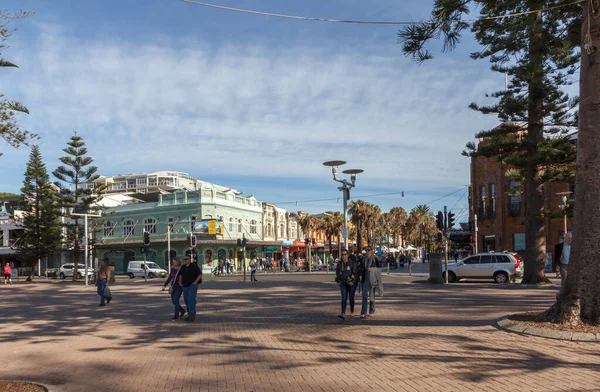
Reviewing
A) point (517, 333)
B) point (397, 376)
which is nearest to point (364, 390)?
point (397, 376)

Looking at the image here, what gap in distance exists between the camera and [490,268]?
82.9 ft

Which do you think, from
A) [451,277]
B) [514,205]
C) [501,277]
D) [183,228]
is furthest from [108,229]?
[501,277]

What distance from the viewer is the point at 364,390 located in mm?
6227

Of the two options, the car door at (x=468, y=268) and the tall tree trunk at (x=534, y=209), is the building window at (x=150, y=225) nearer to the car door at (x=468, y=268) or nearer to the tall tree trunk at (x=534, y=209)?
the car door at (x=468, y=268)

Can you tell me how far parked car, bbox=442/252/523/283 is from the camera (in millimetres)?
24844

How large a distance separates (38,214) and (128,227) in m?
17.0

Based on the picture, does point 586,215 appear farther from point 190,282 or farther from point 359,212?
point 359,212

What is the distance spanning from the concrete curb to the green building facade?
44.4 meters

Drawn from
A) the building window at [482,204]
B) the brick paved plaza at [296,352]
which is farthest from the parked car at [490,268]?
the building window at [482,204]

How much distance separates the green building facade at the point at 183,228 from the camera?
180 ft

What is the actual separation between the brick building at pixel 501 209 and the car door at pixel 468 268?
43.3 feet

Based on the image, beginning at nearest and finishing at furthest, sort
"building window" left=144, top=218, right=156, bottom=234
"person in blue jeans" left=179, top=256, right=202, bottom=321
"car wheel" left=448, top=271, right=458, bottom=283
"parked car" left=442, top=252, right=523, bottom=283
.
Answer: "person in blue jeans" left=179, top=256, right=202, bottom=321
"parked car" left=442, top=252, right=523, bottom=283
"car wheel" left=448, top=271, right=458, bottom=283
"building window" left=144, top=218, right=156, bottom=234

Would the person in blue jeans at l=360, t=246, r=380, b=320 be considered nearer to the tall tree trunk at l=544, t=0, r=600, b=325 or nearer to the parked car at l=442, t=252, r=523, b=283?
the tall tree trunk at l=544, t=0, r=600, b=325

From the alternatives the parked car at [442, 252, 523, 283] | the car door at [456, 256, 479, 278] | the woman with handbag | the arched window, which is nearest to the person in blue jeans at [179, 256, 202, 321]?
the woman with handbag
